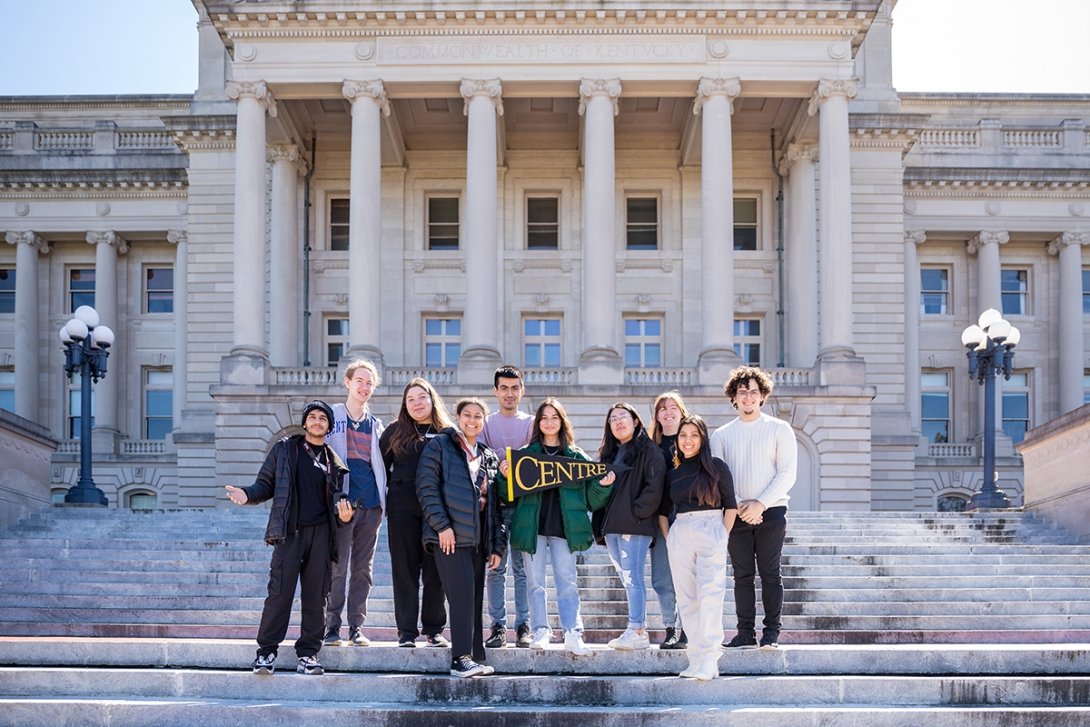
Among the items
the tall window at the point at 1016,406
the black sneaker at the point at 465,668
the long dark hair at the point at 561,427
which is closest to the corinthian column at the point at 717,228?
the tall window at the point at 1016,406

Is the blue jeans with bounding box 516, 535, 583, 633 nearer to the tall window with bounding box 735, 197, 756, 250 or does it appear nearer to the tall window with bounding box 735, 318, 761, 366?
the tall window with bounding box 735, 318, 761, 366

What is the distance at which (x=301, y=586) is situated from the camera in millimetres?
9430

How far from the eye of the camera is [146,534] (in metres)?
18.2

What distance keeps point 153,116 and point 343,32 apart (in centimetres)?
1366

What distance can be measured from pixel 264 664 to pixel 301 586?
627 mm

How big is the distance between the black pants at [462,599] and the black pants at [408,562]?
403mm

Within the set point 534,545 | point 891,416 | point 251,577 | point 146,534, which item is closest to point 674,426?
point 534,545

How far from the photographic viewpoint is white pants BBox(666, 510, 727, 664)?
9.24m

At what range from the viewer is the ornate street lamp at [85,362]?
22688 millimetres

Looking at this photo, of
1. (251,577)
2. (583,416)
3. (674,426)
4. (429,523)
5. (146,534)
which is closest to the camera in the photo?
(429,523)

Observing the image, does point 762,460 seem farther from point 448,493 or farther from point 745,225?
point 745,225

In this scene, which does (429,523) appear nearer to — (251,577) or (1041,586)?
(251,577)

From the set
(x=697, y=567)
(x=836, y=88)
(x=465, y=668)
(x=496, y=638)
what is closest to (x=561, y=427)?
(x=697, y=567)

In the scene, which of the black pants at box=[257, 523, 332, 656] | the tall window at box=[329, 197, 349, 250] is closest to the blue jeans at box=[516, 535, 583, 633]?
the black pants at box=[257, 523, 332, 656]
